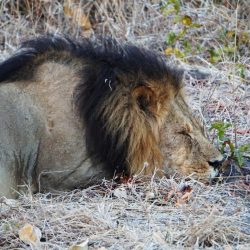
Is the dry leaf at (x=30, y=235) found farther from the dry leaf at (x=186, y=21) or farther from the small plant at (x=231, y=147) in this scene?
the dry leaf at (x=186, y=21)

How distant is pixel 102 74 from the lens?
16.7 ft

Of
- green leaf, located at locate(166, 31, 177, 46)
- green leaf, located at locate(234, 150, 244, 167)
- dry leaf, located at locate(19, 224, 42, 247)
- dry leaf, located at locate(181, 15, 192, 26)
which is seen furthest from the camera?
dry leaf, located at locate(181, 15, 192, 26)

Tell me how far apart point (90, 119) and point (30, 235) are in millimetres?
1137

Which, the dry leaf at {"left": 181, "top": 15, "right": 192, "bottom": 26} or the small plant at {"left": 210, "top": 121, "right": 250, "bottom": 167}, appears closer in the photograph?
the small plant at {"left": 210, "top": 121, "right": 250, "bottom": 167}

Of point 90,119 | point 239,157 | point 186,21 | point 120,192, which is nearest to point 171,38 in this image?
point 186,21

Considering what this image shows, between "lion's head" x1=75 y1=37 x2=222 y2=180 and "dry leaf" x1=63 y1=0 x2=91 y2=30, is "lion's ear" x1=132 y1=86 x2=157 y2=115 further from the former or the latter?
"dry leaf" x1=63 y1=0 x2=91 y2=30

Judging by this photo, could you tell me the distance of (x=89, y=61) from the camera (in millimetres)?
5191

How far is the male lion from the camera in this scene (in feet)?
16.4

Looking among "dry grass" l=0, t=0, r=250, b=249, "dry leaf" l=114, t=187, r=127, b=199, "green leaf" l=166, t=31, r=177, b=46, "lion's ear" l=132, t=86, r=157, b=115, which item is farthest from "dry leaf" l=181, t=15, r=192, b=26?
"dry leaf" l=114, t=187, r=127, b=199

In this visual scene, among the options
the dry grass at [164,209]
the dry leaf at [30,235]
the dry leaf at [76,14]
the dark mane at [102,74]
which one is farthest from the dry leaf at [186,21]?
the dry leaf at [30,235]

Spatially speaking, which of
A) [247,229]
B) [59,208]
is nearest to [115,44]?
[59,208]

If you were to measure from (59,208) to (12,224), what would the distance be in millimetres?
375

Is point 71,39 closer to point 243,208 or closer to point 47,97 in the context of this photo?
point 47,97

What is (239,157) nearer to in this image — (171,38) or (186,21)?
(171,38)
